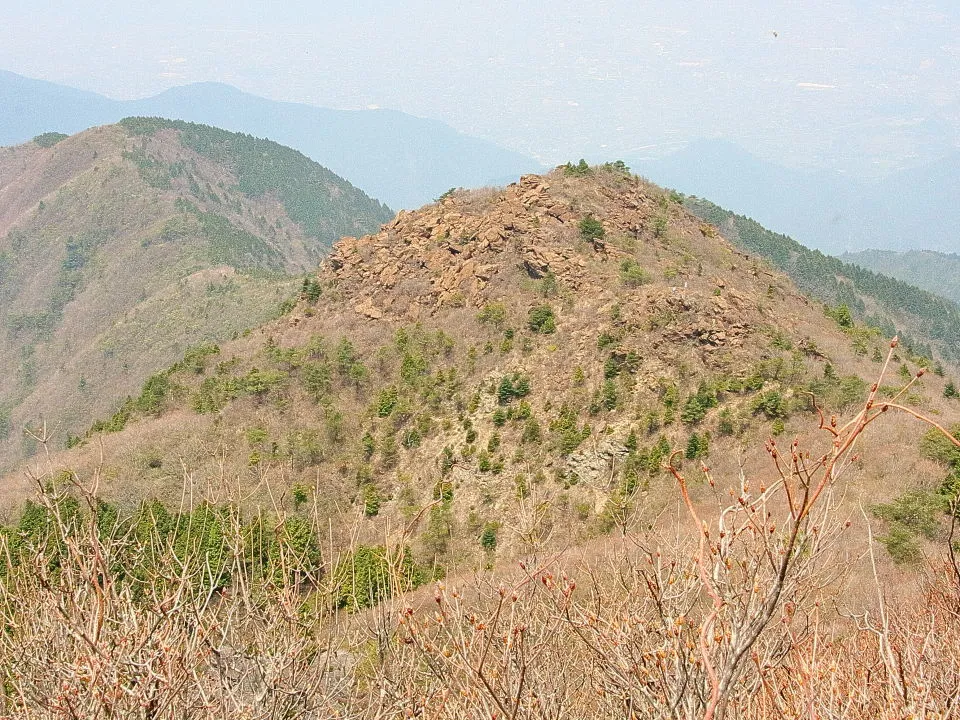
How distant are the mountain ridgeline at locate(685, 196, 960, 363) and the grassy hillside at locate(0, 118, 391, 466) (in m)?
56.2

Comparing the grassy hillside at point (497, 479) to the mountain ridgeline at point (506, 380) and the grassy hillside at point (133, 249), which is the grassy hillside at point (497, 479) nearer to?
the mountain ridgeline at point (506, 380)

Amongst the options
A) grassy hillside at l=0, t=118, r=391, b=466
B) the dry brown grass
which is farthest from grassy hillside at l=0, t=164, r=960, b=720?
grassy hillside at l=0, t=118, r=391, b=466

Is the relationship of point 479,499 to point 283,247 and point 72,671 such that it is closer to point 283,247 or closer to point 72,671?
point 72,671

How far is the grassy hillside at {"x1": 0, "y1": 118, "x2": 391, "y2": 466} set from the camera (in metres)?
73.8

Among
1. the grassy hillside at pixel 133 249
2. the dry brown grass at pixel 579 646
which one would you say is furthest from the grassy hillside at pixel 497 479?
the grassy hillside at pixel 133 249

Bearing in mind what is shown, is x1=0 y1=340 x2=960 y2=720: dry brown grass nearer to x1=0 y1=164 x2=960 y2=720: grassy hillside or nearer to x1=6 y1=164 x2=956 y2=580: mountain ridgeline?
x1=0 y1=164 x2=960 y2=720: grassy hillside

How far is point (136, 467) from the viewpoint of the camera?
2841 cm

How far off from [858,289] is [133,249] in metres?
110

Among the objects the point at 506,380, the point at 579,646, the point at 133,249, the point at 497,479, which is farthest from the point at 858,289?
the point at 133,249

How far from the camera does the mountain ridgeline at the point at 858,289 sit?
266 feet

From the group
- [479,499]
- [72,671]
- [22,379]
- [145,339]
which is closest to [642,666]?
[72,671]

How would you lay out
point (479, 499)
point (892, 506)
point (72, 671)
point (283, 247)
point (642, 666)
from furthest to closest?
point (283, 247)
point (479, 499)
point (892, 506)
point (72, 671)
point (642, 666)

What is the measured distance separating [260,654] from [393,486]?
19.5 metres

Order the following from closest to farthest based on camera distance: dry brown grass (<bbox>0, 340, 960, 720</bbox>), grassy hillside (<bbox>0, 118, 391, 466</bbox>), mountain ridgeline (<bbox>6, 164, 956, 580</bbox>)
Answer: dry brown grass (<bbox>0, 340, 960, 720</bbox>) → mountain ridgeline (<bbox>6, 164, 956, 580</bbox>) → grassy hillside (<bbox>0, 118, 391, 466</bbox>)
